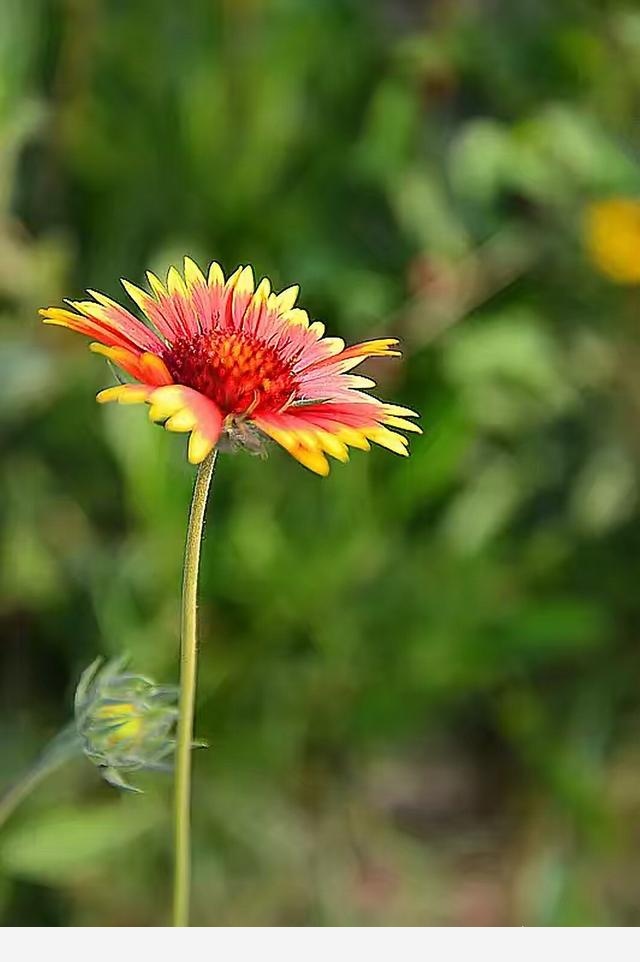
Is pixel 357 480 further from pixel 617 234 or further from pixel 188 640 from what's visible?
pixel 188 640

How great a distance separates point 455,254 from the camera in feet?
2.89

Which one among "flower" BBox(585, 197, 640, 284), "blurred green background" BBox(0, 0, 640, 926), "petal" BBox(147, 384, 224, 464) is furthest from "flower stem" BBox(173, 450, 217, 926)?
"flower" BBox(585, 197, 640, 284)

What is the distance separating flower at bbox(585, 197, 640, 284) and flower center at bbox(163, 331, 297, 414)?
68 centimetres

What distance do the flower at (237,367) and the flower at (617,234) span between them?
0.67 m

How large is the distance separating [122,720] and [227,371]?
9 centimetres

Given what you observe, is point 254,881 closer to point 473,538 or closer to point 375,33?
point 473,538

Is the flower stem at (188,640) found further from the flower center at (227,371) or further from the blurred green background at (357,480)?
the blurred green background at (357,480)

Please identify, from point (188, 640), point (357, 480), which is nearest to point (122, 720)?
point (188, 640)

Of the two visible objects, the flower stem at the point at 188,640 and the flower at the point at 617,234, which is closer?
the flower stem at the point at 188,640

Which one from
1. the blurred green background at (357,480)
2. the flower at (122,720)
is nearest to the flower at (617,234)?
the blurred green background at (357,480)

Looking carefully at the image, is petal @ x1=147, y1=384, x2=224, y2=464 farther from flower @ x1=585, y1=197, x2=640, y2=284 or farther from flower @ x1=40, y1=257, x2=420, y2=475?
flower @ x1=585, y1=197, x2=640, y2=284

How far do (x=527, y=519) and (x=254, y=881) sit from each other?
0.33m

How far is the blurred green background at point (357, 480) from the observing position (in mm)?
807
